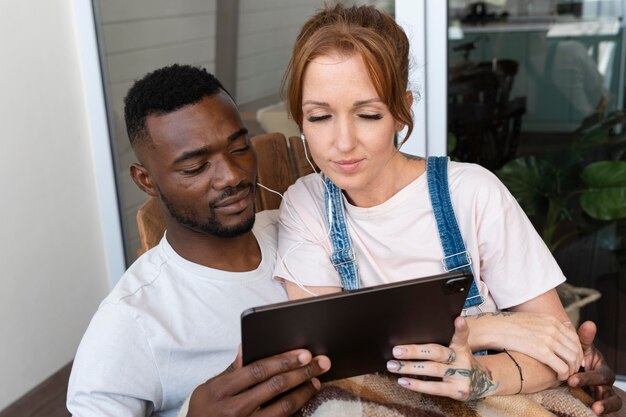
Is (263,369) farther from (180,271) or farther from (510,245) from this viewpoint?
(510,245)

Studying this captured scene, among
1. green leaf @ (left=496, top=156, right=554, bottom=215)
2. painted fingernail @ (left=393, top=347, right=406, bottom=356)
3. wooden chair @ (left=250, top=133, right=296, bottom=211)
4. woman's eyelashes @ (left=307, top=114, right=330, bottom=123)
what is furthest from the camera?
green leaf @ (left=496, top=156, right=554, bottom=215)

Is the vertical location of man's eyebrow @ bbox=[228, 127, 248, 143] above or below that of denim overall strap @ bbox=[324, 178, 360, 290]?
above

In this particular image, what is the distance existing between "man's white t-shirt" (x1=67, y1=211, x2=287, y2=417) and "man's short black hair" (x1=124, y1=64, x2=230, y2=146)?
25 cm

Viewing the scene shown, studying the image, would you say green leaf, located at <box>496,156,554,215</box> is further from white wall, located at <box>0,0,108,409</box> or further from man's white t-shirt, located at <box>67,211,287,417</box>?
white wall, located at <box>0,0,108,409</box>

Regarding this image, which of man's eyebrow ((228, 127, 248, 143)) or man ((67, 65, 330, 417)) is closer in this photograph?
man ((67, 65, 330, 417))

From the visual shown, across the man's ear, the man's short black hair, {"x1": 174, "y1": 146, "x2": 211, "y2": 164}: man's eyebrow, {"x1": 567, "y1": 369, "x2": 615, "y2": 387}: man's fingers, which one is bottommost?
{"x1": 567, "y1": 369, "x2": 615, "y2": 387}: man's fingers

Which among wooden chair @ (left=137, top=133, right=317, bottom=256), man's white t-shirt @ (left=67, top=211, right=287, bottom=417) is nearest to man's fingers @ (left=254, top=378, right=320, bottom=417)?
man's white t-shirt @ (left=67, top=211, right=287, bottom=417)

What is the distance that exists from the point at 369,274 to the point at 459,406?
34 cm

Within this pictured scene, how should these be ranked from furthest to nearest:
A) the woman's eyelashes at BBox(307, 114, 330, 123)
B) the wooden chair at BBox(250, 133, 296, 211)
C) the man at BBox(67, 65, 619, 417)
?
the wooden chair at BBox(250, 133, 296, 211), the woman's eyelashes at BBox(307, 114, 330, 123), the man at BBox(67, 65, 619, 417)

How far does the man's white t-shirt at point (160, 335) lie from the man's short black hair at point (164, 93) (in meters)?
0.25

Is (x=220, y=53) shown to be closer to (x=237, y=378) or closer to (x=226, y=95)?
(x=226, y=95)

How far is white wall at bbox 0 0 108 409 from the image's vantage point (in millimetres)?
2496

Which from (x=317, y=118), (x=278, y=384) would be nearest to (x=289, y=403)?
(x=278, y=384)

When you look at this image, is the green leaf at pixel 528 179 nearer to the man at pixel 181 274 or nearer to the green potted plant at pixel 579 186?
the green potted plant at pixel 579 186
